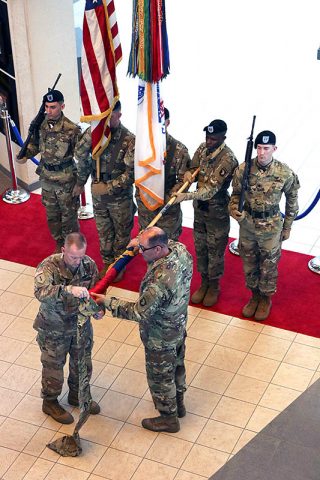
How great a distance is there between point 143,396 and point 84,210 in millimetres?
3286

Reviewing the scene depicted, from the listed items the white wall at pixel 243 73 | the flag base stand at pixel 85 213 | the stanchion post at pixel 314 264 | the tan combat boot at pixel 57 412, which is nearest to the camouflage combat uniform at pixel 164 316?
the tan combat boot at pixel 57 412

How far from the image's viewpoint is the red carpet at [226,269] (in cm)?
840

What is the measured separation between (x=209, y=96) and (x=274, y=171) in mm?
5824

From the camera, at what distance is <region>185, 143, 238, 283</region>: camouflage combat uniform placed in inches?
316

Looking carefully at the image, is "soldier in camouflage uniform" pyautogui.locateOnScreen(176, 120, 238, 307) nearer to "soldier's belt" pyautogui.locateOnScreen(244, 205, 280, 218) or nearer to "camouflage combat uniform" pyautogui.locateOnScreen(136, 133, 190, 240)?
"camouflage combat uniform" pyautogui.locateOnScreen(136, 133, 190, 240)

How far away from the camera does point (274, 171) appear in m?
7.77

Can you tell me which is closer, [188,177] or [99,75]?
[188,177]

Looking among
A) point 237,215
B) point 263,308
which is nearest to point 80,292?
point 237,215

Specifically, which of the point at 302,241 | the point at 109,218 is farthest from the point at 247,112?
the point at 109,218

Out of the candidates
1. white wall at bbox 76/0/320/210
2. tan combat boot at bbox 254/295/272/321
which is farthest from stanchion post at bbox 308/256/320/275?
white wall at bbox 76/0/320/210

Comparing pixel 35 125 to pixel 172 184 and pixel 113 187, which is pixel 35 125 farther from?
pixel 172 184

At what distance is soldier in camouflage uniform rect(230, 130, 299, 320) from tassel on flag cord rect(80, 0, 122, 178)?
4.58ft

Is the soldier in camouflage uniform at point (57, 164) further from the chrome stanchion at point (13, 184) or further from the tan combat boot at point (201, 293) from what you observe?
the tan combat boot at point (201, 293)

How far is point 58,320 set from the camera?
22.0 ft
